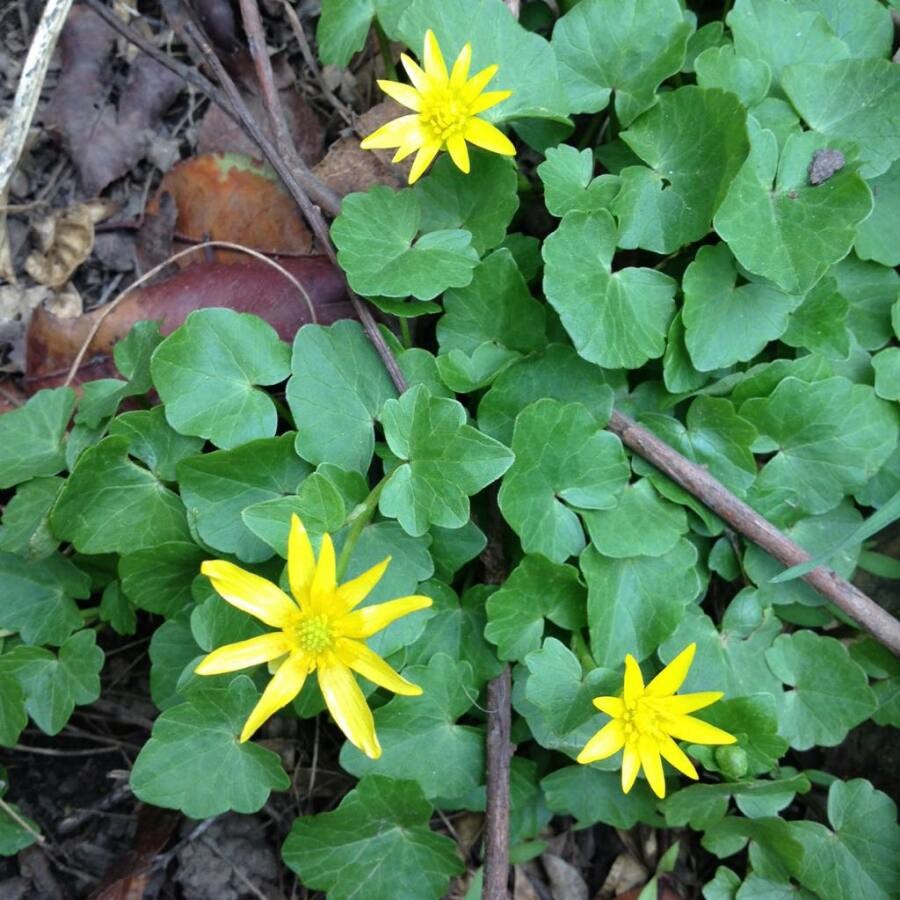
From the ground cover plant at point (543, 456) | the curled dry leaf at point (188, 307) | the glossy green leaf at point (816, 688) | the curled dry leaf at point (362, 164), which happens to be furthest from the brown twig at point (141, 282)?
the glossy green leaf at point (816, 688)

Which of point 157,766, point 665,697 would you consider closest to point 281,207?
point 157,766

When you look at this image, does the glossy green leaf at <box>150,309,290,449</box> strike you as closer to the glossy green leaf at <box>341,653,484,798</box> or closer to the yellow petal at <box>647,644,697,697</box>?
the glossy green leaf at <box>341,653,484,798</box>

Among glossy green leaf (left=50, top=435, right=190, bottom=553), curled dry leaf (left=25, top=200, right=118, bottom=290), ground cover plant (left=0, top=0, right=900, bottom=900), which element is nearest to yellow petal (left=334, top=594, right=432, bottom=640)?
ground cover plant (left=0, top=0, right=900, bottom=900)

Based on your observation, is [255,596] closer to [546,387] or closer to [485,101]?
[546,387]

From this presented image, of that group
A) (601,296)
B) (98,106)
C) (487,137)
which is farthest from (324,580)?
(98,106)

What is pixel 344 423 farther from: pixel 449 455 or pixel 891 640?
pixel 891 640
